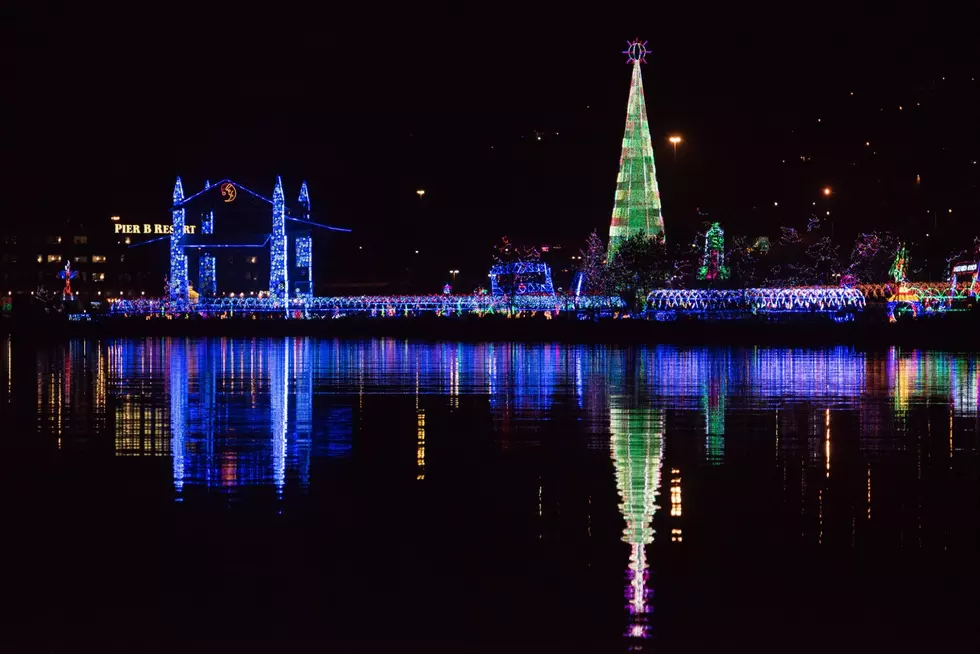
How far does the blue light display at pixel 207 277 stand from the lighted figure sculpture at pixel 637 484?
58.3m

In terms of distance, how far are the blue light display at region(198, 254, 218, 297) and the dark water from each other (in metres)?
54.0

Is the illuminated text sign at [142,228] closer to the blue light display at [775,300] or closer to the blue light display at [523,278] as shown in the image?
the blue light display at [523,278]

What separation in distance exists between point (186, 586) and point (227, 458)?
5.80 meters

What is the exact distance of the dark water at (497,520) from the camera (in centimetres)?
793

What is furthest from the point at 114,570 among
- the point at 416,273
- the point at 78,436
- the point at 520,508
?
the point at 416,273

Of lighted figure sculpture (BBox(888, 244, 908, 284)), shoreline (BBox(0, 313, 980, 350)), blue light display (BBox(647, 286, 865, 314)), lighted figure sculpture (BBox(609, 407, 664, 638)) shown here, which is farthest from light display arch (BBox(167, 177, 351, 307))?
lighted figure sculpture (BBox(609, 407, 664, 638))

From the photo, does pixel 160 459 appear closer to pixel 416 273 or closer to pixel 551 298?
pixel 551 298

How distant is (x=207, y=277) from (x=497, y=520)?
223 ft

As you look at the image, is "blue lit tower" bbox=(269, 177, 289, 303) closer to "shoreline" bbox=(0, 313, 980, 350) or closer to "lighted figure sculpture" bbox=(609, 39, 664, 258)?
"shoreline" bbox=(0, 313, 980, 350)

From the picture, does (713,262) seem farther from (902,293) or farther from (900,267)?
Result: (902,293)

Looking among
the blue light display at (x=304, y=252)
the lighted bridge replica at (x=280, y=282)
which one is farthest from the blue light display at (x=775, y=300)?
the blue light display at (x=304, y=252)

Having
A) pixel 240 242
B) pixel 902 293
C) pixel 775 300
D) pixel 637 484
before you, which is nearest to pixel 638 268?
pixel 775 300

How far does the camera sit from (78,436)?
16.9 m

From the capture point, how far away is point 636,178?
55281mm
